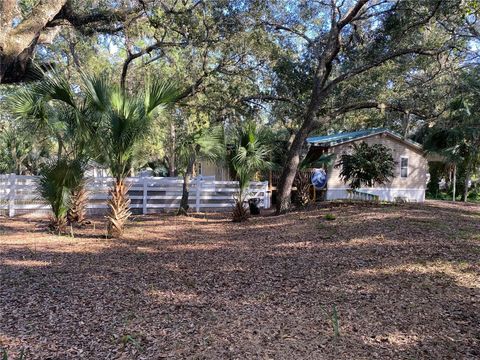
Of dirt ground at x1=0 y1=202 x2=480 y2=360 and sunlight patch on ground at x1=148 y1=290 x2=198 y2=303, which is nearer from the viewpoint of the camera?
dirt ground at x1=0 y1=202 x2=480 y2=360

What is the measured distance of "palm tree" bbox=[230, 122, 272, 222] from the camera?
13227 millimetres

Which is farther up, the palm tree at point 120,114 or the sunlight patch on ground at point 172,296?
the palm tree at point 120,114

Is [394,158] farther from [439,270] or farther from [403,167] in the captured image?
[439,270]

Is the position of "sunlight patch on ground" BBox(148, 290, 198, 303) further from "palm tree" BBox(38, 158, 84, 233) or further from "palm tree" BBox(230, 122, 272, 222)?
"palm tree" BBox(230, 122, 272, 222)

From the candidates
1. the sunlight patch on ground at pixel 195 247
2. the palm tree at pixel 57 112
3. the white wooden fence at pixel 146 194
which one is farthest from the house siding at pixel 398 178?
the palm tree at pixel 57 112

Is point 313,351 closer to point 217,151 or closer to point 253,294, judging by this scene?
point 253,294

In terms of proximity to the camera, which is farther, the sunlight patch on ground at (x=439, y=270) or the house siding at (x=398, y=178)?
the house siding at (x=398, y=178)

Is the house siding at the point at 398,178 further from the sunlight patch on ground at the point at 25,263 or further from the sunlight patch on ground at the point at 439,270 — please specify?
the sunlight patch on ground at the point at 25,263

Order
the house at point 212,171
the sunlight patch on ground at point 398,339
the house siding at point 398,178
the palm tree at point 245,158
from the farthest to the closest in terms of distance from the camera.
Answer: the house at point 212,171 → the house siding at point 398,178 → the palm tree at point 245,158 → the sunlight patch on ground at point 398,339

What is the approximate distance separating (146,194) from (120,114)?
7.57 meters

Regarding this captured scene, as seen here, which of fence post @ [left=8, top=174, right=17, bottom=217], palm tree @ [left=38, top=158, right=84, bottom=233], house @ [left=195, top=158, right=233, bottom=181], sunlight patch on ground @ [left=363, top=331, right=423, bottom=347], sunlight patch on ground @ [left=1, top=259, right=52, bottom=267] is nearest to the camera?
sunlight patch on ground @ [left=363, top=331, right=423, bottom=347]

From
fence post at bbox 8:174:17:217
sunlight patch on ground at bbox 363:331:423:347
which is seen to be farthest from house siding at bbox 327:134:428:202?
sunlight patch on ground at bbox 363:331:423:347

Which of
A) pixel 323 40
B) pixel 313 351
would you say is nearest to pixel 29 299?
pixel 313 351

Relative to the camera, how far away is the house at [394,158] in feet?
66.7
